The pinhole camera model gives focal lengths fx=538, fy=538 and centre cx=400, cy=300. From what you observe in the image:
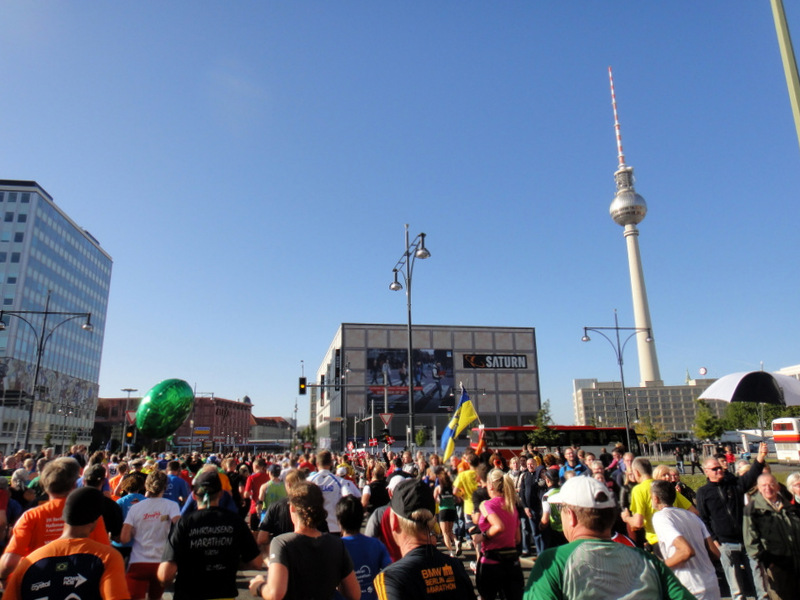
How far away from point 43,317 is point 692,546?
85.7m

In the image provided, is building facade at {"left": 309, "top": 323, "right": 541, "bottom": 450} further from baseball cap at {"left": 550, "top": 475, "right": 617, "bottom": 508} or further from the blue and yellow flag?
baseball cap at {"left": 550, "top": 475, "right": 617, "bottom": 508}

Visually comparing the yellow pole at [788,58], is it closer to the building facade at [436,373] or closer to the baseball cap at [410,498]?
the baseball cap at [410,498]

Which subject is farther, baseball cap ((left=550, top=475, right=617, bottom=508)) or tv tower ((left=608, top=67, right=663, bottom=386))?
tv tower ((left=608, top=67, right=663, bottom=386))

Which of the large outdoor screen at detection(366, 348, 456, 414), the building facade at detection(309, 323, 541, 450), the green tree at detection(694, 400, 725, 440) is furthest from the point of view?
the building facade at detection(309, 323, 541, 450)

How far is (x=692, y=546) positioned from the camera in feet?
14.6

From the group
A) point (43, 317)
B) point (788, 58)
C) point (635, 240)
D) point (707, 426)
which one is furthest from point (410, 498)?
point (635, 240)

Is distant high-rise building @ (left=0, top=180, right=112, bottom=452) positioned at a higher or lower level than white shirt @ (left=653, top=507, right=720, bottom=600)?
higher

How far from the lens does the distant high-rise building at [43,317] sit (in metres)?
67.5

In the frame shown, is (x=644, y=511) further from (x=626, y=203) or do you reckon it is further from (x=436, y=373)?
(x=626, y=203)

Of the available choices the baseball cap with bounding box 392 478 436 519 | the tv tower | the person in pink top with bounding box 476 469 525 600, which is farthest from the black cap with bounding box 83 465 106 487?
the tv tower

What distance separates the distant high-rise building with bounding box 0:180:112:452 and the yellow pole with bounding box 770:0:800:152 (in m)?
66.5

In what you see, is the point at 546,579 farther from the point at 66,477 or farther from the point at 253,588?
the point at 66,477

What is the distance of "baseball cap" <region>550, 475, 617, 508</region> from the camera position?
2.54m

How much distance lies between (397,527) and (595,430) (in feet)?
148
